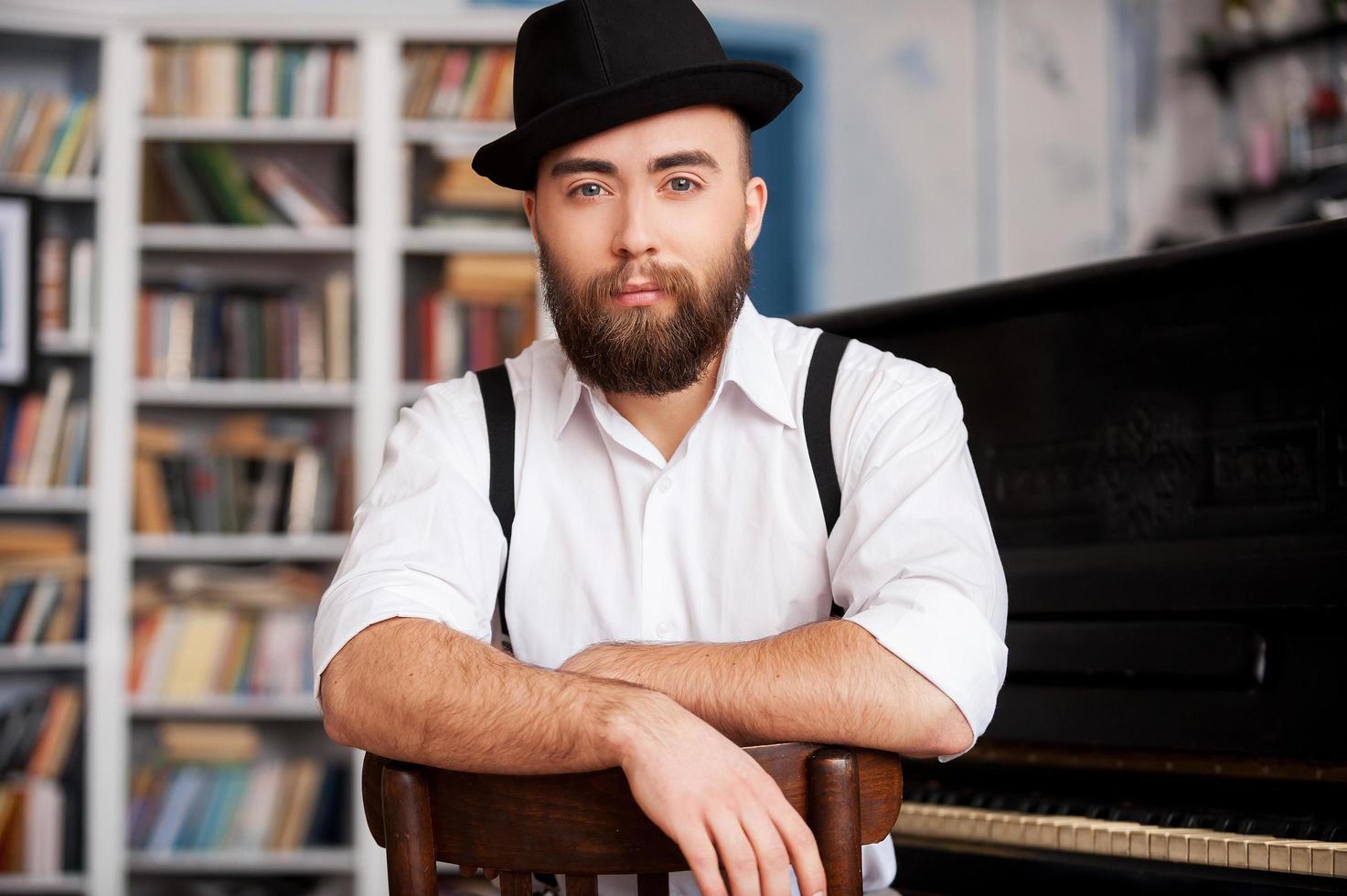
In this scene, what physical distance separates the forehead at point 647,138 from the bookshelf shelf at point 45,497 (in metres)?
2.75

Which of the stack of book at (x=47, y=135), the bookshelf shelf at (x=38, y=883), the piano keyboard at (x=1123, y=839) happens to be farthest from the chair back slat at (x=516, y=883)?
the stack of book at (x=47, y=135)

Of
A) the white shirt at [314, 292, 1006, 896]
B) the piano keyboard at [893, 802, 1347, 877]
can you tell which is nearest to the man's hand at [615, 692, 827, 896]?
the white shirt at [314, 292, 1006, 896]

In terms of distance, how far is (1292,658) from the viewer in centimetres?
146

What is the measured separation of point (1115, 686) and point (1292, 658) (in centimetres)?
21

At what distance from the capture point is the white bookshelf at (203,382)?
362cm

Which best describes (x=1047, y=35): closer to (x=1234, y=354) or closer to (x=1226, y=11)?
(x=1226, y=11)

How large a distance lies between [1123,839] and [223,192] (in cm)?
319

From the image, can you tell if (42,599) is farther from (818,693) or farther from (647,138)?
(818,693)

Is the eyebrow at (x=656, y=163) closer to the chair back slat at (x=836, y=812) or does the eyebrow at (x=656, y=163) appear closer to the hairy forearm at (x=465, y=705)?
the hairy forearm at (x=465, y=705)

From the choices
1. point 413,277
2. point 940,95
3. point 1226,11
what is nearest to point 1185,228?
point 1226,11

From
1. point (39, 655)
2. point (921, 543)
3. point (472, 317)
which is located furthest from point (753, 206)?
point (39, 655)

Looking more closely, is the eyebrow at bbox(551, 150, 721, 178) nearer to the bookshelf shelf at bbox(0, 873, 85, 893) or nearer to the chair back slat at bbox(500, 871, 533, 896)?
the chair back slat at bbox(500, 871, 533, 896)

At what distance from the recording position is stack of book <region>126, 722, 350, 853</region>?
365 centimetres

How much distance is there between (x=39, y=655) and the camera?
141 inches
